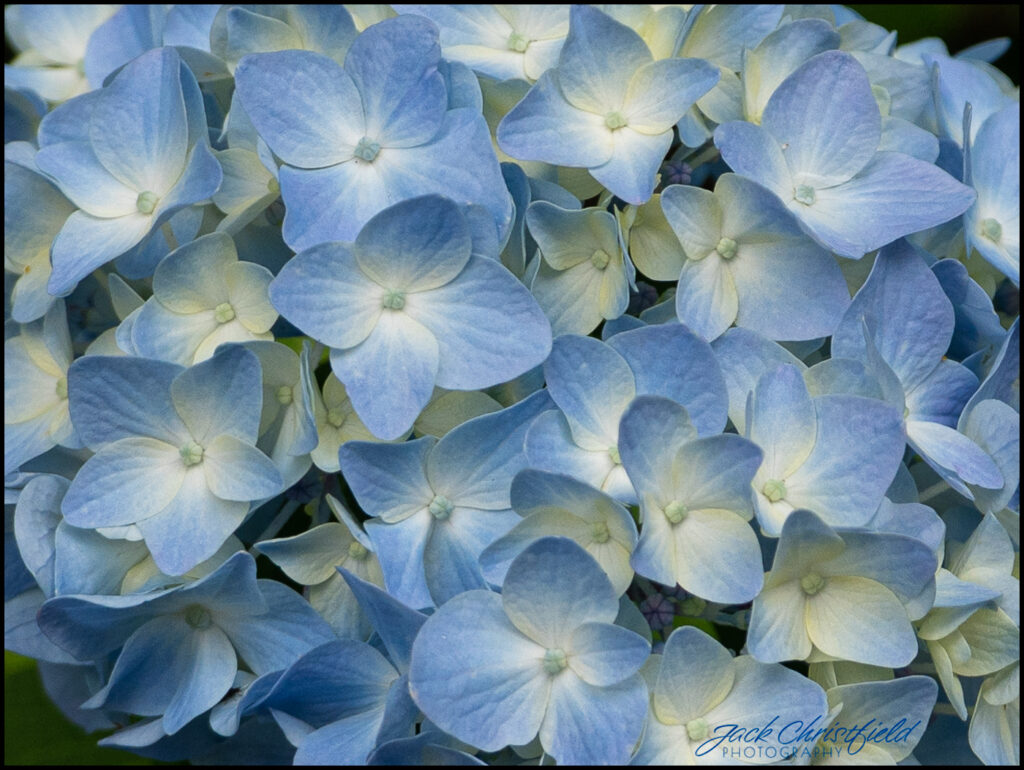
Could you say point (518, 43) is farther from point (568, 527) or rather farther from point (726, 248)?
point (568, 527)

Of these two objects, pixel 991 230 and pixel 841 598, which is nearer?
pixel 841 598

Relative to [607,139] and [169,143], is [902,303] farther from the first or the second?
[169,143]

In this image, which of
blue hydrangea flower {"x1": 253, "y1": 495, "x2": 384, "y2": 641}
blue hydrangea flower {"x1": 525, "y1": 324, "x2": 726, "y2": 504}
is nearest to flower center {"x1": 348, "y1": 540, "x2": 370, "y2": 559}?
blue hydrangea flower {"x1": 253, "y1": 495, "x2": 384, "y2": 641}

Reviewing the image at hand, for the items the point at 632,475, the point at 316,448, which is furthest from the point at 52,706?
the point at 632,475

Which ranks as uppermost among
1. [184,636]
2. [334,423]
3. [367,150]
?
[367,150]

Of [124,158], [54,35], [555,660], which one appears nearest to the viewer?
[555,660]

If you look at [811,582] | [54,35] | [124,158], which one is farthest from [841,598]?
[54,35]

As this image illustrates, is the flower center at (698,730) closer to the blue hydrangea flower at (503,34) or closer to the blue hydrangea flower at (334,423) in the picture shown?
the blue hydrangea flower at (334,423)

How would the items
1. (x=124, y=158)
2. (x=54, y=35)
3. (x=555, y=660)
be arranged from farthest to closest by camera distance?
(x=54, y=35), (x=124, y=158), (x=555, y=660)
